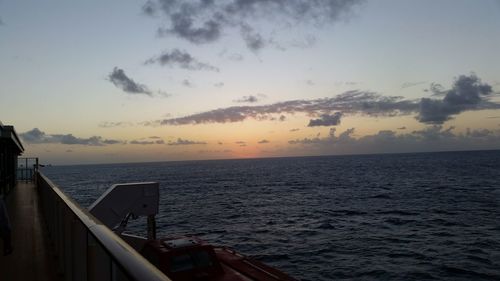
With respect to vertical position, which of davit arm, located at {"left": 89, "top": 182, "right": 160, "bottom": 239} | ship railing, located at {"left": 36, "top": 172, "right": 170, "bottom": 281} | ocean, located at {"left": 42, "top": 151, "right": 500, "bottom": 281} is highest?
ship railing, located at {"left": 36, "top": 172, "right": 170, "bottom": 281}

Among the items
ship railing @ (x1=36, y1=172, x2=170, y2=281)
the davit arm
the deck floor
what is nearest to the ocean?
the davit arm

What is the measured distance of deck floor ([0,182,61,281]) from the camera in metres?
5.88

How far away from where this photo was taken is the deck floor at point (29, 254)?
Result: 5.88 meters

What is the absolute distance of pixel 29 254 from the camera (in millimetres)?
7184

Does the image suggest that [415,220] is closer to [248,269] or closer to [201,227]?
[201,227]

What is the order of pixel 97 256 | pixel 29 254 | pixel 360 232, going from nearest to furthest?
pixel 97 256
pixel 29 254
pixel 360 232

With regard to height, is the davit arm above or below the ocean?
above

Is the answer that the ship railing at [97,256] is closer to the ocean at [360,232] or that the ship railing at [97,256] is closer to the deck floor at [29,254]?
the deck floor at [29,254]

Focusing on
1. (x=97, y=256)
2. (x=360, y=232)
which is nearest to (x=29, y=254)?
(x=97, y=256)

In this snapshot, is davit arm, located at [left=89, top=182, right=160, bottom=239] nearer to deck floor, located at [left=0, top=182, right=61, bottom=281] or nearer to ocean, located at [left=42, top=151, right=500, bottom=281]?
deck floor, located at [left=0, top=182, right=61, bottom=281]

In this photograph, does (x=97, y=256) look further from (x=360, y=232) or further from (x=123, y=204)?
(x=360, y=232)

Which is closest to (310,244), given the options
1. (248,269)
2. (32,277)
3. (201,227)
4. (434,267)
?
(434,267)

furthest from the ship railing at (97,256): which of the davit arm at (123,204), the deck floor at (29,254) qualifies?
the davit arm at (123,204)

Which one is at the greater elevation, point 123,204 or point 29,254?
point 29,254
